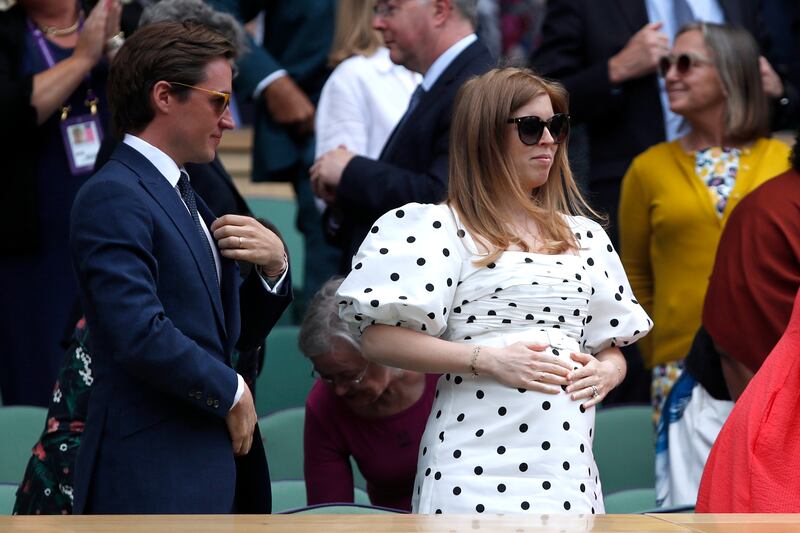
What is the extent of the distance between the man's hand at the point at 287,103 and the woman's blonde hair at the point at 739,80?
153 centimetres

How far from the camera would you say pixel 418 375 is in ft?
12.7

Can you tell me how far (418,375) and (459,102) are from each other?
908mm

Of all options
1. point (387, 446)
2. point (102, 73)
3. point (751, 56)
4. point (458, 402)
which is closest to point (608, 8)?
point (751, 56)

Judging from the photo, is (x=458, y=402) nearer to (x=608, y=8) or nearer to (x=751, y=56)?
(x=751, y=56)

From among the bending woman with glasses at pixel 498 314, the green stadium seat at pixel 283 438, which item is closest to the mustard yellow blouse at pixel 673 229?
the green stadium seat at pixel 283 438

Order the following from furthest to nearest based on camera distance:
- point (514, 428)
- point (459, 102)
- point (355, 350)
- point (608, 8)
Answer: point (608, 8)
point (355, 350)
point (459, 102)
point (514, 428)

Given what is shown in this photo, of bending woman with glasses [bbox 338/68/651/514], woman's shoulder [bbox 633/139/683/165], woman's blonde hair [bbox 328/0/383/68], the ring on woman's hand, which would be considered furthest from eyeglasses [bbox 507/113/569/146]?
woman's blonde hair [bbox 328/0/383/68]

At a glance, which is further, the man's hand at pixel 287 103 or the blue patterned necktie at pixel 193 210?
the man's hand at pixel 287 103

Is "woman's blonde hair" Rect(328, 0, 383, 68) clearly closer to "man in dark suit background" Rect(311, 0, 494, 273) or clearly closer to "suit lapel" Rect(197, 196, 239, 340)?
"man in dark suit background" Rect(311, 0, 494, 273)

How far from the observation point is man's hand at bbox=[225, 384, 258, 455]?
9.37 ft

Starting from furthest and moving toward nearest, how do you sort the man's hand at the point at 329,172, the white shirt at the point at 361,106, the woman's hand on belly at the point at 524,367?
the white shirt at the point at 361,106, the man's hand at the point at 329,172, the woman's hand on belly at the point at 524,367

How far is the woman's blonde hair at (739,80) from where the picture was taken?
475 centimetres

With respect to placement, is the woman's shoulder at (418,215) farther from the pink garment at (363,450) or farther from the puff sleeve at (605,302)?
the pink garment at (363,450)

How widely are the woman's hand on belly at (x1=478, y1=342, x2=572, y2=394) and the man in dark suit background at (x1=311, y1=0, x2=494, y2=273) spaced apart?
116cm
